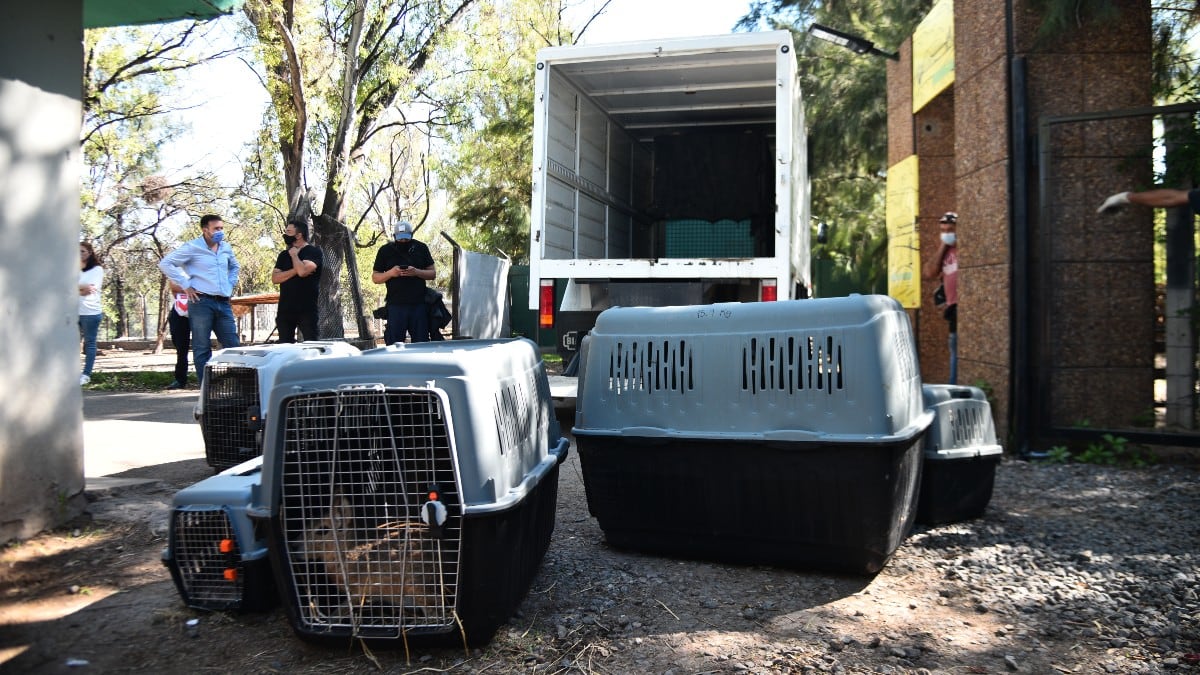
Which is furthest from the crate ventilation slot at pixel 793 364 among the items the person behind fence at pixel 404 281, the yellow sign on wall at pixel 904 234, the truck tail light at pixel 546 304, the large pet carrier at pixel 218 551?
the yellow sign on wall at pixel 904 234

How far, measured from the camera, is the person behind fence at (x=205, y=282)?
7199mm

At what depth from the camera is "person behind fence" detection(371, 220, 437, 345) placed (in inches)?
311

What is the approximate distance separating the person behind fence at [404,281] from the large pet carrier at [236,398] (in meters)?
2.59

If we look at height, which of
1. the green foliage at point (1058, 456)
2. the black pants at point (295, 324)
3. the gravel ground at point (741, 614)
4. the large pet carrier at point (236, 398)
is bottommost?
the gravel ground at point (741, 614)

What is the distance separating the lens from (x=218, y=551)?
125 inches

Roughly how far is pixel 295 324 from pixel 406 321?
1.01 metres

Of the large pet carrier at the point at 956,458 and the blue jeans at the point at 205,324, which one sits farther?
the blue jeans at the point at 205,324

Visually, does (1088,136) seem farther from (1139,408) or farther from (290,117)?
(290,117)

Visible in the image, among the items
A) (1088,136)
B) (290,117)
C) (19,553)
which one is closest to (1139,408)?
(1088,136)

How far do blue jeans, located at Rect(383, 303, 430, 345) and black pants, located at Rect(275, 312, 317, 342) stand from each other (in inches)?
26.9

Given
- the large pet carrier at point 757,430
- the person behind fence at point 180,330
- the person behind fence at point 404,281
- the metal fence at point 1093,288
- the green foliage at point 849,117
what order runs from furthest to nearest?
the green foliage at point 849,117 < the person behind fence at point 180,330 < the person behind fence at point 404,281 < the metal fence at point 1093,288 < the large pet carrier at point 757,430

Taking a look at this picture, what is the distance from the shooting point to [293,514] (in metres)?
2.75

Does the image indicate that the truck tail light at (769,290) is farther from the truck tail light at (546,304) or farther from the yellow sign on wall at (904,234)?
the yellow sign on wall at (904,234)

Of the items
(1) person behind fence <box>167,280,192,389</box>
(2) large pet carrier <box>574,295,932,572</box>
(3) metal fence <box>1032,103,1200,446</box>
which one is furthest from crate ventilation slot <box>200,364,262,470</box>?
(1) person behind fence <box>167,280,192,389</box>
